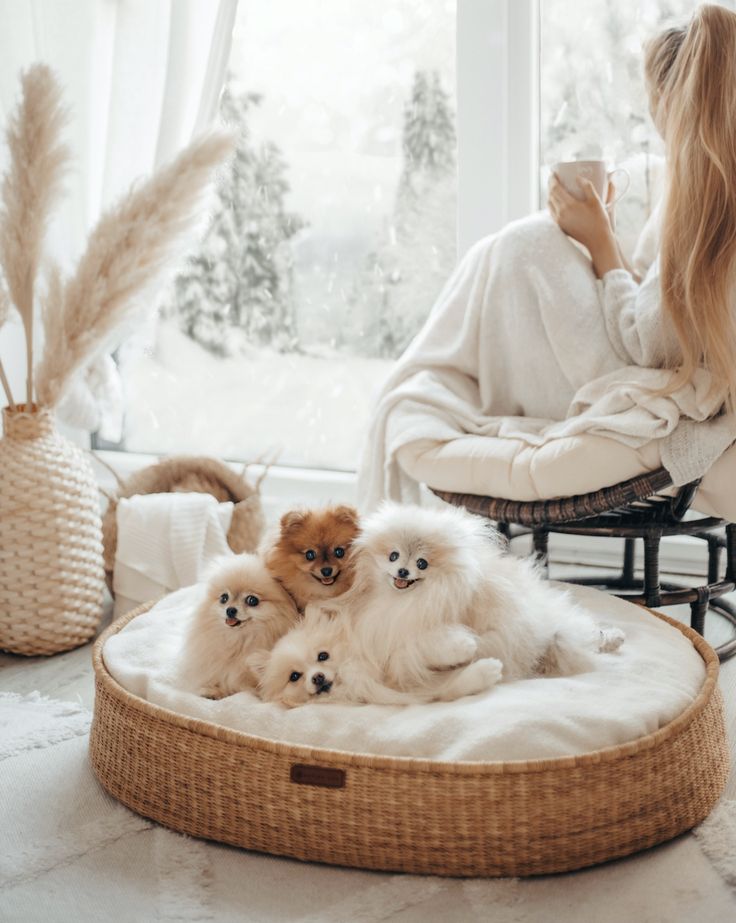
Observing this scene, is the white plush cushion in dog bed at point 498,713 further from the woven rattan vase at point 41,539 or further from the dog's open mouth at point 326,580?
the woven rattan vase at point 41,539

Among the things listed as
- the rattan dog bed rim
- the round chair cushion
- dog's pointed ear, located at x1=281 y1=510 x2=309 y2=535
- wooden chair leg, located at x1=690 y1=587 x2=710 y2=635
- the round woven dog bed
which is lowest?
the round woven dog bed

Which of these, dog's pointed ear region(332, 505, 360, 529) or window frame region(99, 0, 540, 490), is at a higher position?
window frame region(99, 0, 540, 490)

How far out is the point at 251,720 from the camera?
1551mm

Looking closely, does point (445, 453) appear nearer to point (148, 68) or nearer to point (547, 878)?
point (547, 878)

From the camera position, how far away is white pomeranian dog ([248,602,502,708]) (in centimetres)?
158

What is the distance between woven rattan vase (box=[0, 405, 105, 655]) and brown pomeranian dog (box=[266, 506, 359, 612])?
0.89 meters

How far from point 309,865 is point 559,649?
1.68ft

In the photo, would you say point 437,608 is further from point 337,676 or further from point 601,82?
point 601,82

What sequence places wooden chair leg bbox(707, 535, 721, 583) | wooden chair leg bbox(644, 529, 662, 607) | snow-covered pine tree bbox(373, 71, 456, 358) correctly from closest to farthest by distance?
wooden chair leg bbox(644, 529, 662, 607) < wooden chair leg bbox(707, 535, 721, 583) < snow-covered pine tree bbox(373, 71, 456, 358)

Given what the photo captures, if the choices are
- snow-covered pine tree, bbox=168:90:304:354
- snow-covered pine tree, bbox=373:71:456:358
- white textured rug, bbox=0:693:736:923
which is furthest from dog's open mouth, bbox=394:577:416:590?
snow-covered pine tree, bbox=168:90:304:354

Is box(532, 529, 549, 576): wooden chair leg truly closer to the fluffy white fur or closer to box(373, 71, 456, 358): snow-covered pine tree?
the fluffy white fur

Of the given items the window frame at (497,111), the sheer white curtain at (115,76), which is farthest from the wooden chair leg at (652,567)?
the sheer white curtain at (115,76)

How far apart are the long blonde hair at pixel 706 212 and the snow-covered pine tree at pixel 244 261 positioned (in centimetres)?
158

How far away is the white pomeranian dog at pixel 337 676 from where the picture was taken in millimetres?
1581
